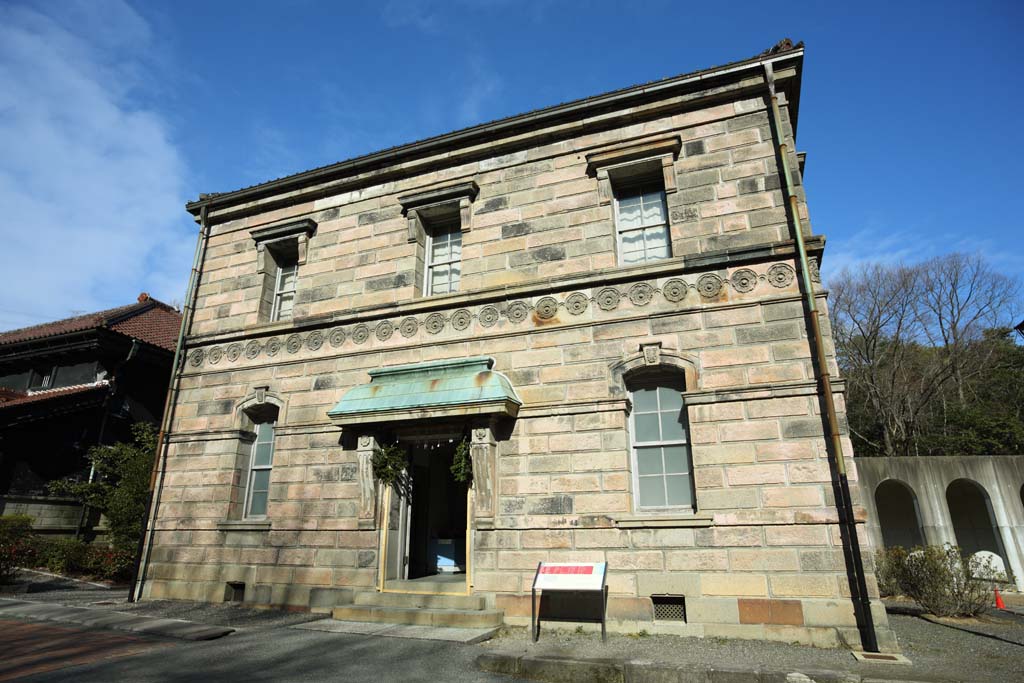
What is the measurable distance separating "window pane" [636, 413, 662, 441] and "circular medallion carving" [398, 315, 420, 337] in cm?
447

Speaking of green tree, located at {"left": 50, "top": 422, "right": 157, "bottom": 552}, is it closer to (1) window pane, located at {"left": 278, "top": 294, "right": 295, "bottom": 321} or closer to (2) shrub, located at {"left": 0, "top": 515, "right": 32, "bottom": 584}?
(2) shrub, located at {"left": 0, "top": 515, "right": 32, "bottom": 584}

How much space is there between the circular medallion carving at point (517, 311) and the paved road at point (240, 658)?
17.1 ft

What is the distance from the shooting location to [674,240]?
976 centimetres

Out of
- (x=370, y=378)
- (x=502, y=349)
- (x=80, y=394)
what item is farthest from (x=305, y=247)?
(x=80, y=394)

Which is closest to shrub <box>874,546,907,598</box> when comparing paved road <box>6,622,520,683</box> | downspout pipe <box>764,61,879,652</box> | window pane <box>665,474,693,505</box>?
downspout pipe <box>764,61,879,652</box>

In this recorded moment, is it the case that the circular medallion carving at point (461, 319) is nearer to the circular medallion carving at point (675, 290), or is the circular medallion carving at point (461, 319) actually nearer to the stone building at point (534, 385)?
the stone building at point (534, 385)

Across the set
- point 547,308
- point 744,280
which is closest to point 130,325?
point 547,308

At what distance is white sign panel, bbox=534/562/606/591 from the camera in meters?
7.59

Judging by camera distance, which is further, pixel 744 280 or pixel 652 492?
pixel 744 280

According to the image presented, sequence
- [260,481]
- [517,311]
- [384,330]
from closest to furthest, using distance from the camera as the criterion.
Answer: [517,311]
[384,330]
[260,481]

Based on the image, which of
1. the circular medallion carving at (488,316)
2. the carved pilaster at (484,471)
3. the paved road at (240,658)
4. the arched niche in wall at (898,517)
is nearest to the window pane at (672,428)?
the carved pilaster at (484,471)

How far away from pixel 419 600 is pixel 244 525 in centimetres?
420

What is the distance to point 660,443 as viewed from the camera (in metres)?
9.07

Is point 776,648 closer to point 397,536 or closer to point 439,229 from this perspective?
point 397,536
